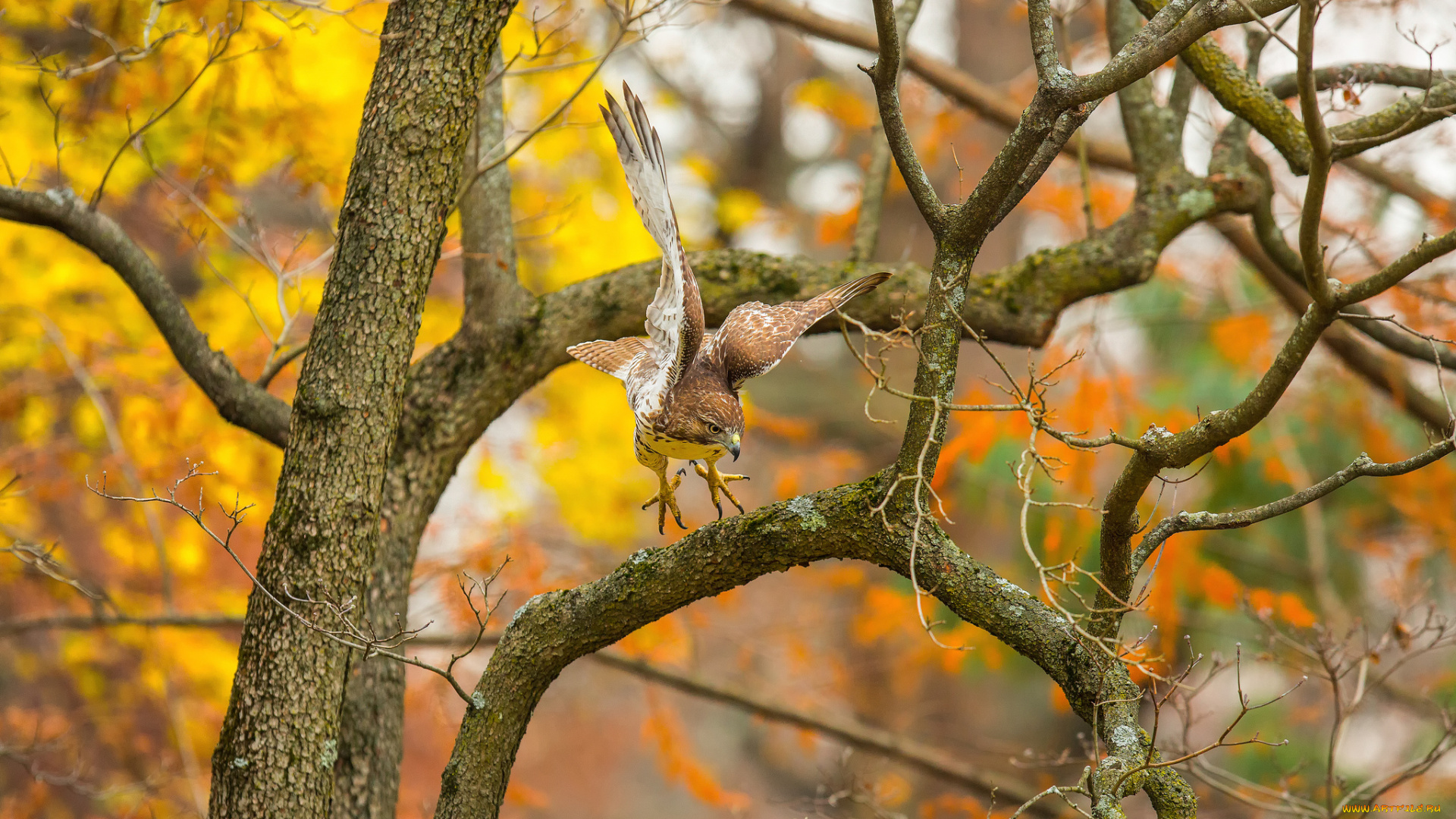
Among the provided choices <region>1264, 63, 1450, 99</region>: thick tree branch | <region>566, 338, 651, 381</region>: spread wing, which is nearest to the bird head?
<region>566, 338, 651, 381</region>: spread wing

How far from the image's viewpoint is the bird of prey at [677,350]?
232 cm

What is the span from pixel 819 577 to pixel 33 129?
601 centimetres

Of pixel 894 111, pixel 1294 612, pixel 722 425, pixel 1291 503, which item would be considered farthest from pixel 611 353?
pixel 1294 612

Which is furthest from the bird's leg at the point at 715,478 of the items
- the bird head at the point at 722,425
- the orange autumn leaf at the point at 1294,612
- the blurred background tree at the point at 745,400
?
the orange autumn leaf at the point at 1294,612

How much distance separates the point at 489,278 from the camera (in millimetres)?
3615

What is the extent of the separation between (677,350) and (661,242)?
1.13ft

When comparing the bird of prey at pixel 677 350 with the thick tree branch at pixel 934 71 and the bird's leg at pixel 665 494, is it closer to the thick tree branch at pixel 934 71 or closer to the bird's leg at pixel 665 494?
the bird's leg at pixel 665 494

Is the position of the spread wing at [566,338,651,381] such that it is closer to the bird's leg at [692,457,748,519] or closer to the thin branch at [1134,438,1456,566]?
the bird's leg at [692,457,748,519]

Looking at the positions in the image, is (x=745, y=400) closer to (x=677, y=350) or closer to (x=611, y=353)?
(x=611, y=353)

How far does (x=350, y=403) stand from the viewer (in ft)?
9.09

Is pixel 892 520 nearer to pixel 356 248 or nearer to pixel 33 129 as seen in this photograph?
pixel 356 248

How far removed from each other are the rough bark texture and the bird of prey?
67 centimetres

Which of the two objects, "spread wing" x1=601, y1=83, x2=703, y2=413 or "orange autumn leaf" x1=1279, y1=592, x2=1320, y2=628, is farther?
"orange autumn leaf" x1=1279, y1=592, x2=1320, y2=628

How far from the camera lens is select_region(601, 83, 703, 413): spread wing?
7.39ft
